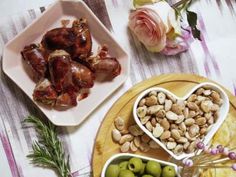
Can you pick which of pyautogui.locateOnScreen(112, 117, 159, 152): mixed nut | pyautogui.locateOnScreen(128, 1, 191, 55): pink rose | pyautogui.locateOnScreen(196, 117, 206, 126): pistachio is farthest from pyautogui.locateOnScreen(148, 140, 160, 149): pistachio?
pyautogui.locateOnScreen(128, 1, 191, 55): pink rose

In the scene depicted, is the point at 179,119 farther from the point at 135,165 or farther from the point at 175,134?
the point at 135,165

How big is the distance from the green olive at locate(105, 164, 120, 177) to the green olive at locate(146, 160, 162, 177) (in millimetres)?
65

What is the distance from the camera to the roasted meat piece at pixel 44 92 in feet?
3.26

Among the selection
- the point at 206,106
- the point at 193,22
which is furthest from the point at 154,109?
the point at 193,22

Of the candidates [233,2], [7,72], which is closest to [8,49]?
[7,72]

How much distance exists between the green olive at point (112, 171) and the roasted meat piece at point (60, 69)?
0.19 meters

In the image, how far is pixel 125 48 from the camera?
1103mm

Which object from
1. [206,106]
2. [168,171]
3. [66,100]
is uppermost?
[66,100]

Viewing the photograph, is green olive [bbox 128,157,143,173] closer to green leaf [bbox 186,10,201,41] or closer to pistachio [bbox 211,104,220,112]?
pistachio [bbox 211,104,220,112]

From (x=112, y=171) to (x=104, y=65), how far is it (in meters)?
0.22

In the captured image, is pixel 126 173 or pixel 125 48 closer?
pixel 126 173

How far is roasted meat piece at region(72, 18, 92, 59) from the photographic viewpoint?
1.02 metres

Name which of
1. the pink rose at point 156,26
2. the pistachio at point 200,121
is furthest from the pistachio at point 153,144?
the pink rose at point 156,26

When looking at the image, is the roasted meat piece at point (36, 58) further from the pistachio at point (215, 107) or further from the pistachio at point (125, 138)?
the pistachio at point (215, 107)
